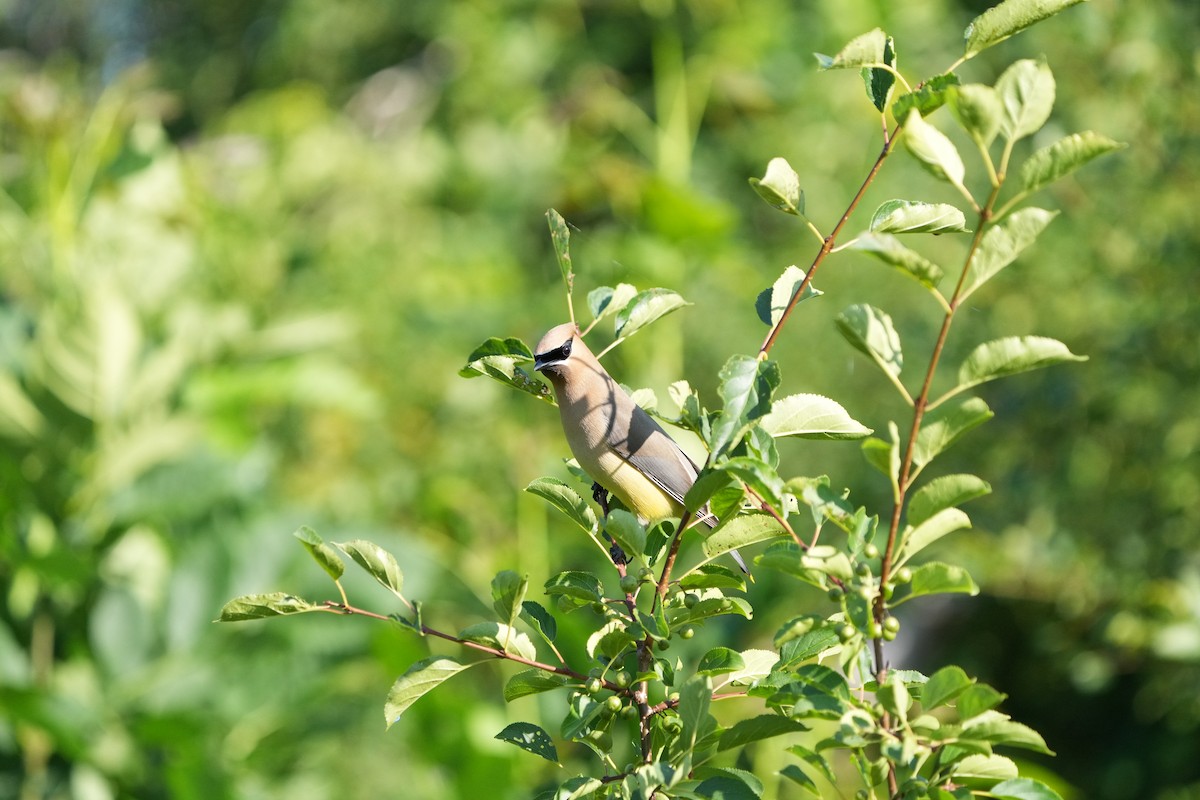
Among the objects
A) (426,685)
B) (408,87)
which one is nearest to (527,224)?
(408,87)

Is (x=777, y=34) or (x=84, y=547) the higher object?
(x=777, y=34)

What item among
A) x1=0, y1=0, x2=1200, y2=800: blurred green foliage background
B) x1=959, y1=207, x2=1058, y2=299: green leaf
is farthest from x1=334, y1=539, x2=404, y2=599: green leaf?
x1=959, y1=207, x2=1058, y2=299: green leaf

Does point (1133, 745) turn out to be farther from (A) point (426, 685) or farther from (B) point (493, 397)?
(A) point (426, 685)

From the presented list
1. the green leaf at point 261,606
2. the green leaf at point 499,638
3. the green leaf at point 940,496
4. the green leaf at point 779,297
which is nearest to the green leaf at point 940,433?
the green leaf at point 940,496

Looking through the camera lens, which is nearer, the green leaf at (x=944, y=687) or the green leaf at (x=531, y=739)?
the green leaf at (x=944, y=687)

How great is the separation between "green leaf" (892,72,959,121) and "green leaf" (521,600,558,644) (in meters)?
0.49

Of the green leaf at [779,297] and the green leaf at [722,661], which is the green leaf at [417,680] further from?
the green leaf at [779,297]

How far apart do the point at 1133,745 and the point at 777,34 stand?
107 inches

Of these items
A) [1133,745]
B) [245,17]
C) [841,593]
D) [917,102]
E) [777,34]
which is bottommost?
[1133,745]

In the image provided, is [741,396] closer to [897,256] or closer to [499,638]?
[897,256]

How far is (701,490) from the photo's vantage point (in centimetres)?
94

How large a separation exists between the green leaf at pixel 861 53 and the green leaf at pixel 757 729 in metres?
0.47

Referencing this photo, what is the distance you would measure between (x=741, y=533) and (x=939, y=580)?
21 centimetres

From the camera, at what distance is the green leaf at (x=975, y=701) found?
831 millimetres
